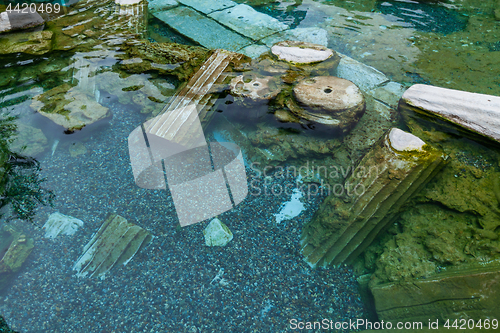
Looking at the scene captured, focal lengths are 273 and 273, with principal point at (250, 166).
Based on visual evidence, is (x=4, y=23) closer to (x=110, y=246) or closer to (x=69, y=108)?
(x=69, y=108)

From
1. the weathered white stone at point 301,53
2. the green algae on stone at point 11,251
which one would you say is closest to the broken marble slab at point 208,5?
the weathered white stone at point 301,53

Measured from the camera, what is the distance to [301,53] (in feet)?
9.44

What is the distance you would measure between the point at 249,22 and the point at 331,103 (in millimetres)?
2433

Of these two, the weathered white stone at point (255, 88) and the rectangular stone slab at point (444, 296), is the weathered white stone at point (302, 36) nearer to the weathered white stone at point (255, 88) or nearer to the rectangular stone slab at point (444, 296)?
the weathered white stone at point (255, 88)

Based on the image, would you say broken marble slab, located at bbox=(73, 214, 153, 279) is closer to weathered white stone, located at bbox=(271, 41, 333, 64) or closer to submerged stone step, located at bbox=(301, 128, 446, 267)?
submerged stone step, located at bbox=(301, 128, 446, 267)

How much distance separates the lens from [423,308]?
155cm

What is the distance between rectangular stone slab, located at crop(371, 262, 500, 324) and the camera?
1.47m

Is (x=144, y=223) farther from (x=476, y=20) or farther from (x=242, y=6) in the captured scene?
(x=476, y=20)

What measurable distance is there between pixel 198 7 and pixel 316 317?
15.2ft

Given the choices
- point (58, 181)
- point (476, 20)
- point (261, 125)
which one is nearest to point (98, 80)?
point (58, 181)

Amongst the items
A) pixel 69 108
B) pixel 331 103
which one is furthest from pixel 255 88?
pixel 69 108

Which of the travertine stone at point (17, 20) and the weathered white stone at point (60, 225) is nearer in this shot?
the weathered white stone at point (60, 225)

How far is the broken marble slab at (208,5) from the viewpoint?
14.3 feet

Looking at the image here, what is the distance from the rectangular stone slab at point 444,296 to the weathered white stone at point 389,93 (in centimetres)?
158
